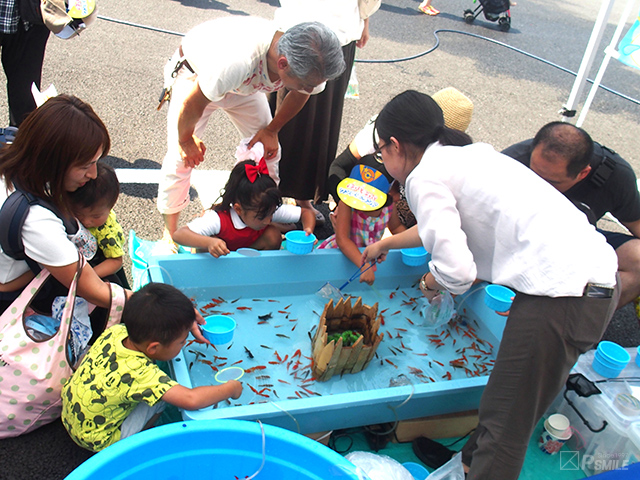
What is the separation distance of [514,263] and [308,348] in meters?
1.17

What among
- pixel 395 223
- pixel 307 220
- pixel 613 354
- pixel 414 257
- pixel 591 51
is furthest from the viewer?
pixel 591 51

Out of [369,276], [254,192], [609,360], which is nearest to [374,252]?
[369,276]

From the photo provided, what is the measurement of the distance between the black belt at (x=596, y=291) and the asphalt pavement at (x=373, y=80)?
5.73ft

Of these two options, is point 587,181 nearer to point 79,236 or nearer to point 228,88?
point 228,88

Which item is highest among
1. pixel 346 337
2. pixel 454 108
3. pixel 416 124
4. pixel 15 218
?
pixel 416 124

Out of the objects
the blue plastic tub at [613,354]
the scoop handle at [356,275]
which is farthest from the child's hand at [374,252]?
the blue plastic tub at [613,354]

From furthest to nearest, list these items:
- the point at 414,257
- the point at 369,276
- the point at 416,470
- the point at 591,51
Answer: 1. the point at 591,51
2. the point at 414,257
3. the point at 369,276
4. the point at 416,470

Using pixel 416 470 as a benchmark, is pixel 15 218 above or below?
above

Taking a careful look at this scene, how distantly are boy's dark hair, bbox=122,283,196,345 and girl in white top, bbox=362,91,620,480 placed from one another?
88 centimetres

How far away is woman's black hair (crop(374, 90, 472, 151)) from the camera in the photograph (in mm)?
1888

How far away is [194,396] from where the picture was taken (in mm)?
1809

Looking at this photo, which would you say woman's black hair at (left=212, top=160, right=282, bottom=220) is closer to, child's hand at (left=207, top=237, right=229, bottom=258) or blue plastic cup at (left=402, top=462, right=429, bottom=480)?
child's hand at (left=207, top=237, right=229, bottom=258)

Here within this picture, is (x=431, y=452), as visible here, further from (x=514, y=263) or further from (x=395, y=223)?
(x=395, y=223)

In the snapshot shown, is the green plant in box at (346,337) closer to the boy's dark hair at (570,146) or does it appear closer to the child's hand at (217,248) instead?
the child's hand at (217,248)
